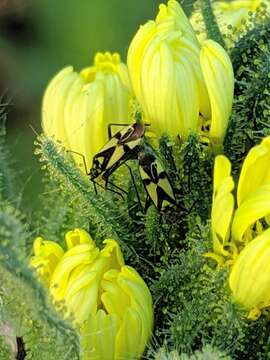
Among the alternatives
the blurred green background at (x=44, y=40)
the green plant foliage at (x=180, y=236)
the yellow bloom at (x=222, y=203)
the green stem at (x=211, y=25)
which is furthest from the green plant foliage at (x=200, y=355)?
the blurred green background at (x=44, y=40)

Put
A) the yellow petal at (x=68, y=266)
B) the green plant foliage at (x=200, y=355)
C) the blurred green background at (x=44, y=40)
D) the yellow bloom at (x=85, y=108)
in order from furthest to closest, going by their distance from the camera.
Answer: the blurred green background at (x=44, y=40)
the yellow bloom at (x=85, y=108)
the yellow petal at (x=68, y=266)
the green plant foliage at (x=200, y=355)

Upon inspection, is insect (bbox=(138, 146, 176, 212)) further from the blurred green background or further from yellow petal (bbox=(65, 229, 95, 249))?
the blurred green background

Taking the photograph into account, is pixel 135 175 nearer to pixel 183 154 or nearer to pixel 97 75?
pixel 183 154

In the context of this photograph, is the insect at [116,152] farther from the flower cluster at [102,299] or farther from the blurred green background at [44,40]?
the blurred green background at [44,40]

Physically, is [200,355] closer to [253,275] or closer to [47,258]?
[253,275]

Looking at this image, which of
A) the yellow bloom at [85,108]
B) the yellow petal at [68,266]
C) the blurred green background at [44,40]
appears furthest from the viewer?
the blurred green background at [44,40]
